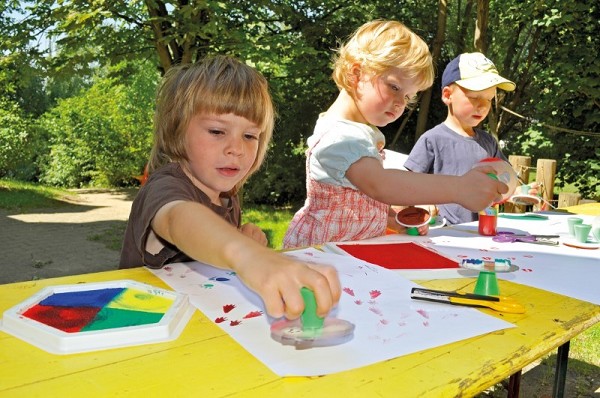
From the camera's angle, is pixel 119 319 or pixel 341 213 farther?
pixel 341 213

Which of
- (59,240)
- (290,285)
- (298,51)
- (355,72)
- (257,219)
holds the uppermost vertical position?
(298,51)

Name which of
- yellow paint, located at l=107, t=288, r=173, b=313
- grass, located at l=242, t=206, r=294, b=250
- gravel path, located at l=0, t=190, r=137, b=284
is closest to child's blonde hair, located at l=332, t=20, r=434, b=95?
yellow paint, located at l=107, t=288, r=173, b=313

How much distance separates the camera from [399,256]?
1635mm

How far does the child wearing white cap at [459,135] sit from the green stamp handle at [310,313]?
2.36m

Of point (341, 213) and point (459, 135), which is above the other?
point (459, 135)

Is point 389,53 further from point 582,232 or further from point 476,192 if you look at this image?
point 582,232

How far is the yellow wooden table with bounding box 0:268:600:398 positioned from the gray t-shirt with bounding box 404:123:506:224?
2.19 meters

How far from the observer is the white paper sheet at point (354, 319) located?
34.6 inches

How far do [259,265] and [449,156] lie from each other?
2.55 meters

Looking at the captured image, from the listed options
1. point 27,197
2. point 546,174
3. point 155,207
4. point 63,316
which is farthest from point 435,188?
point 27,197

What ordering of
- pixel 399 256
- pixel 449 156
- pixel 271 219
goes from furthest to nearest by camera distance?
pixel 271 219 → pixel 449 156 → pixel 399 256

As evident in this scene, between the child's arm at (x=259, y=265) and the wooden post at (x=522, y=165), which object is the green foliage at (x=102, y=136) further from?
the child's arm at (x=259, y=265)

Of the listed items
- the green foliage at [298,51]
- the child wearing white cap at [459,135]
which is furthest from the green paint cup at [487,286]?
the green foliage at [298,51]

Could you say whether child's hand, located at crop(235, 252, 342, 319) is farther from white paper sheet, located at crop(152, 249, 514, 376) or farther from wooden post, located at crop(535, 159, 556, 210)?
wooden post, located at crop(535, 159, 556, 210)
